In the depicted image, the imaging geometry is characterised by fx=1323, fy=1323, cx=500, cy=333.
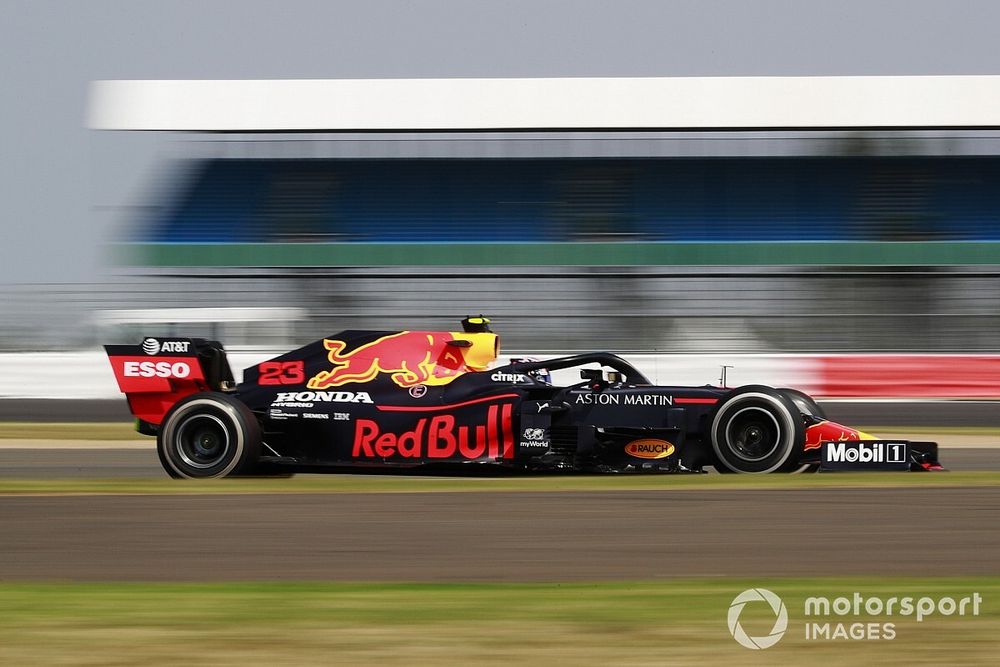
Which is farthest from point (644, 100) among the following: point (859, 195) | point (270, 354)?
point (270, 354)

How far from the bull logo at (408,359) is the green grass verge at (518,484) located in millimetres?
725

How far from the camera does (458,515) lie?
7.19 m

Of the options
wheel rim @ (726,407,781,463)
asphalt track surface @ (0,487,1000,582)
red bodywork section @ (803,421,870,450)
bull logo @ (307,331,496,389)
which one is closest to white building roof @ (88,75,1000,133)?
bull logo @ (307,331,496,389)

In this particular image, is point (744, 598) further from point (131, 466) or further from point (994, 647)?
point (131, 466)

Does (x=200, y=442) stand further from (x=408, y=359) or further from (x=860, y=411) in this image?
(x=860, y=411)

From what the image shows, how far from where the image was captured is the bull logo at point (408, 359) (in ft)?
30.7

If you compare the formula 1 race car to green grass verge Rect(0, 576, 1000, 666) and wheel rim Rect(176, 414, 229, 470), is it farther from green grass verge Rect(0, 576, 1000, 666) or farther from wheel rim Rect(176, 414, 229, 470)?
green grass verge Rect(0, 576, 1000, 666)

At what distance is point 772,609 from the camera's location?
464 cm

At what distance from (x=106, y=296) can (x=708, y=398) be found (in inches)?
526

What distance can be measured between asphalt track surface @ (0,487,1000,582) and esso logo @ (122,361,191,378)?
5.32 ft

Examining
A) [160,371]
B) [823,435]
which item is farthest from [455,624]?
[160,371]

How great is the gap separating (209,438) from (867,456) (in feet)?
14.8

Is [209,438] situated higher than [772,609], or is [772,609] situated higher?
[209,438]

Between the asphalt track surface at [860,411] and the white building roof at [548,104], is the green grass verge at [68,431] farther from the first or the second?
the white building roof at [548,104]
